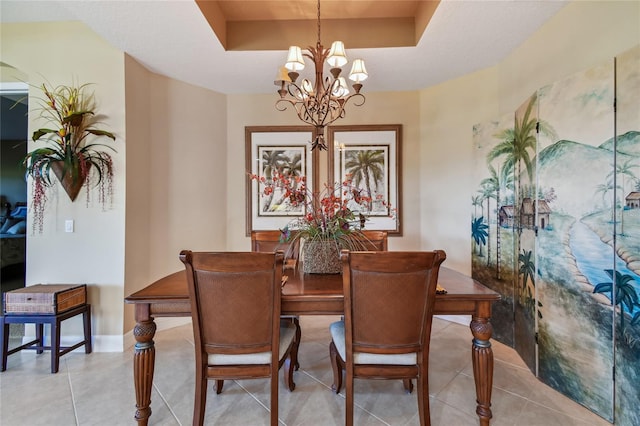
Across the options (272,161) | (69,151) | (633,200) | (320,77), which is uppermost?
(320,77)

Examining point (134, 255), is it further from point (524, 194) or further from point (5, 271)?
point (524, 194)

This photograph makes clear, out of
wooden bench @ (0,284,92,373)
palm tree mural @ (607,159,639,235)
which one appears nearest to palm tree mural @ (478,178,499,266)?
palm tree mural @ (607,159,639,235)

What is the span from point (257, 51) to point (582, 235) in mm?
2964

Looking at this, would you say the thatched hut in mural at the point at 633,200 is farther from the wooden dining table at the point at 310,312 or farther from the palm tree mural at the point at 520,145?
the wooden dining table at the point at 310,312

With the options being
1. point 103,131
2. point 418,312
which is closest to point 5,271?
point 103,131

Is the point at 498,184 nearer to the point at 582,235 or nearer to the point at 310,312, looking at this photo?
the point at 582,235

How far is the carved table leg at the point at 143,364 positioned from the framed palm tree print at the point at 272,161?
2.04 metres

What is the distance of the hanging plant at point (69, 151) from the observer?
7.78ft

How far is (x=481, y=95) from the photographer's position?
9.61ft

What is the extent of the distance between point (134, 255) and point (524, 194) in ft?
11.9

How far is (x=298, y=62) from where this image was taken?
1.97 metres

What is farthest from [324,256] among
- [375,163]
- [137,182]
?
[137,182]

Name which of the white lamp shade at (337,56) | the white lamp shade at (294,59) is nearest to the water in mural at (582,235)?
the white lamp shade at (337,56)

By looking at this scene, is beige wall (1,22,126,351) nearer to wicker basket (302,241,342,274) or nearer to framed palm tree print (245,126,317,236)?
framed palm tree print (245,126,317,236)
